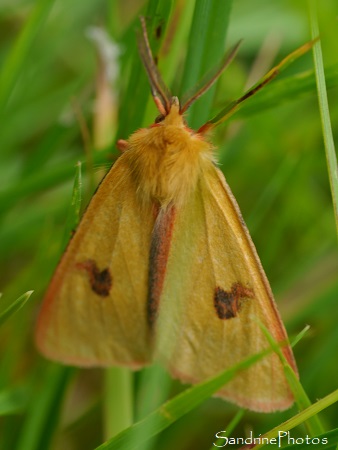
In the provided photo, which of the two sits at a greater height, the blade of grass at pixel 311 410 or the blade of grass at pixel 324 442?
the blade of grass at pixel 311 410

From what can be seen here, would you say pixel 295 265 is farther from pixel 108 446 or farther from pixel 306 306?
pixel 108 446

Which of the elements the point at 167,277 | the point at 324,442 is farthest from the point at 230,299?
the point at 324,442

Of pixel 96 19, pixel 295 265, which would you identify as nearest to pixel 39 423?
pixel 295 265

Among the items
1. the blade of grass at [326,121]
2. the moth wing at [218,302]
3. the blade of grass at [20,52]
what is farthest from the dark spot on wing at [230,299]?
the blade of grass at [20,52]

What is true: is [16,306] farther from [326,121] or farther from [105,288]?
[326,121]

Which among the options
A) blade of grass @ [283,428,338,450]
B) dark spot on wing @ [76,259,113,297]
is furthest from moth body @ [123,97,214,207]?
blade of grass @ [283,428,338,450]

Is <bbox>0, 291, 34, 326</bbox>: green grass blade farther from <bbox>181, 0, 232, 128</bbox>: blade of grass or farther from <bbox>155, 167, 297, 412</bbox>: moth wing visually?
<bbox>181, 0, 232, 128</bbox>: blade of grass

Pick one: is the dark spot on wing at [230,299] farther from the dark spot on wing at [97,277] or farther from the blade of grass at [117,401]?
the blade of grass at [117,401]
